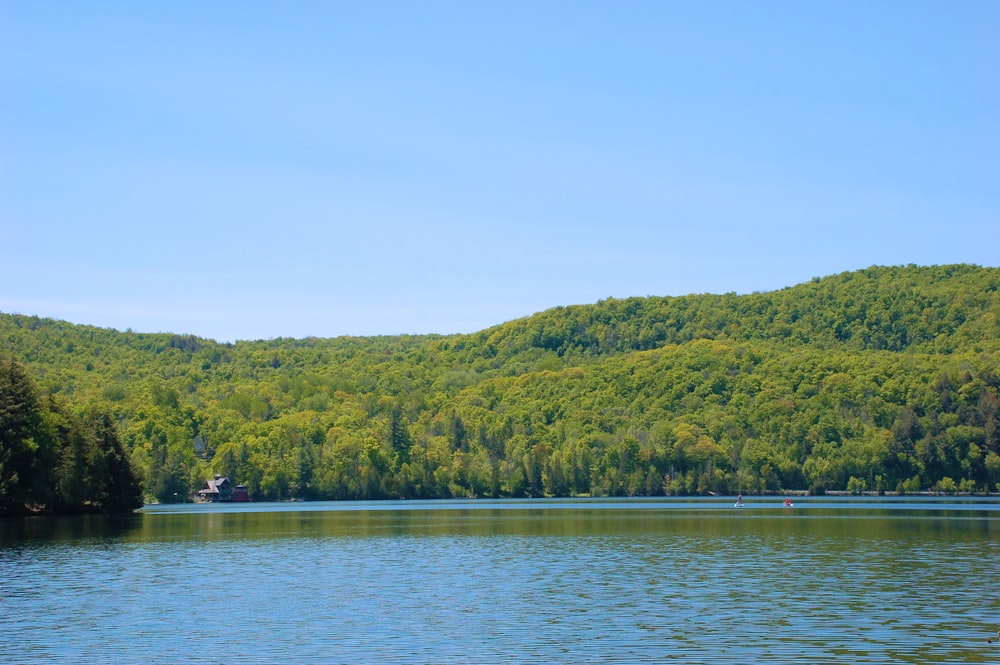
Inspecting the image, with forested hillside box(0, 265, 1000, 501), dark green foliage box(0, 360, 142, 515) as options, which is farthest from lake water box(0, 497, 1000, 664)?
forested hillside box(0, 265, 1000, 501)

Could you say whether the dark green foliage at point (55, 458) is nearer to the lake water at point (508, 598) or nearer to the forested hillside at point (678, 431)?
the lake water at point (508, 598)

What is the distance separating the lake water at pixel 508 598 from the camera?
88.7ft

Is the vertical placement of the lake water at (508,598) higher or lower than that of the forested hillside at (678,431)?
lower

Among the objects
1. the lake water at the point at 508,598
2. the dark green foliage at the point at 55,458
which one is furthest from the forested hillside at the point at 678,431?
the lake water at the point at 508,598

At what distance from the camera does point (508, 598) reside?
120 feet

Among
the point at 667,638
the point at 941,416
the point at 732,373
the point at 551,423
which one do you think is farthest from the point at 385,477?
the point at 667,638

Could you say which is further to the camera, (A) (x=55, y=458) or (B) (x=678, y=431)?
(B) (x=678, y=431)

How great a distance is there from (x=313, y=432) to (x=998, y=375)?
103545 millimetres

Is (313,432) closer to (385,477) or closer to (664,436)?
(385,477)

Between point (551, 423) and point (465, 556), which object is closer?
point (465, 556)

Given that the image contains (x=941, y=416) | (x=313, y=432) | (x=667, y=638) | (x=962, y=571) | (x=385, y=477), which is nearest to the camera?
(x=667, y=638)

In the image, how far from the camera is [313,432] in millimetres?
178000

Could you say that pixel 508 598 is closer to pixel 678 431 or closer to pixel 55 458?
pixel 55 458

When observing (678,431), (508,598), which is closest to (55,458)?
(508,598)
